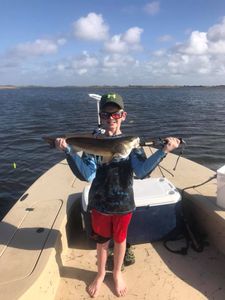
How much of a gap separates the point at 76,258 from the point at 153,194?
4.21 feet

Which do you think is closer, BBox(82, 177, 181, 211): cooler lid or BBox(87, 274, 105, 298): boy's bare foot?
BBox(87, 274, 105, 298): boy's bare foot

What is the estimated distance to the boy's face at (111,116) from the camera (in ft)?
10.5

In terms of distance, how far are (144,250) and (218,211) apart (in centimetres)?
110

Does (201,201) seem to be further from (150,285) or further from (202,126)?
(202,126)

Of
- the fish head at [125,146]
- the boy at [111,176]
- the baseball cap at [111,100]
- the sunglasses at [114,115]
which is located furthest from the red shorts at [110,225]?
the baseball cap at [111,100]

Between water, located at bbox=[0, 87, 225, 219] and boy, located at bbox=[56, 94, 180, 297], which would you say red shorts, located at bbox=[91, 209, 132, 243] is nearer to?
boy, located at bbox=[56, 94, 180, 297]

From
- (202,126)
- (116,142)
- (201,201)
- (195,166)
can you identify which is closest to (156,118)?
(202,126)

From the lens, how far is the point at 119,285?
3.61 meters

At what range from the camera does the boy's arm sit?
10.1ft

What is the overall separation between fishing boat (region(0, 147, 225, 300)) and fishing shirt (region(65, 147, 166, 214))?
0.83 m

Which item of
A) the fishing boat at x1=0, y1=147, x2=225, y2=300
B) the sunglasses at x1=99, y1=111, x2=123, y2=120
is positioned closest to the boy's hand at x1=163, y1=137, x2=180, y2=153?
the sunglasses at x1=99, y1=111, x2=123, y2=120

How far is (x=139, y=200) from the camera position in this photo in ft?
13.4

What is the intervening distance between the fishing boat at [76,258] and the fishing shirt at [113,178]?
83 cm

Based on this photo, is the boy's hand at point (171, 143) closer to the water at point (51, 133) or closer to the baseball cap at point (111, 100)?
the baseball cap at point (111, 100)
